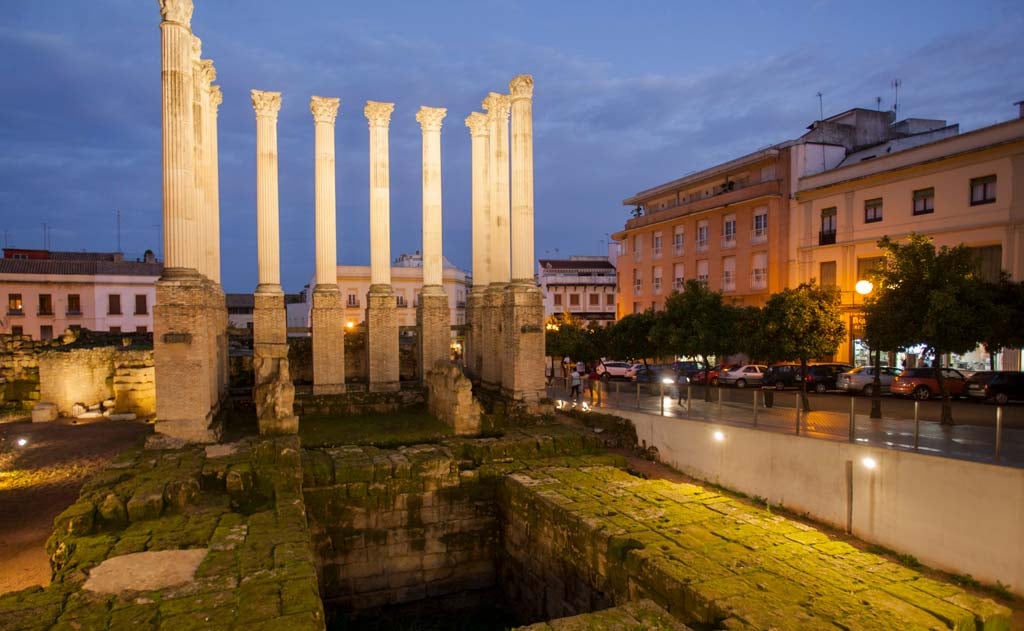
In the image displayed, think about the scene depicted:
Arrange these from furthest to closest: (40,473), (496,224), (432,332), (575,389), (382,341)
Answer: (496,224) → (432,332) → (575,389) → (382,341) → (40,473)

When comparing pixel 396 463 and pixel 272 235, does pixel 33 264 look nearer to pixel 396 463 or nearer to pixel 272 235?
pixel 272 235

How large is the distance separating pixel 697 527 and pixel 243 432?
10.8 m

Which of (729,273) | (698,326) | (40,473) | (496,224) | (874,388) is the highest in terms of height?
(496,224)

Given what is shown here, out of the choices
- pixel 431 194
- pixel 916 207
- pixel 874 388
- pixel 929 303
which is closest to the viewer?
pixel 929 303

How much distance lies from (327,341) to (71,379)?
29.9ft

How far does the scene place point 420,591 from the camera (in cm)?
1178

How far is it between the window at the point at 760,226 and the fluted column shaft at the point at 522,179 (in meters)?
17.8

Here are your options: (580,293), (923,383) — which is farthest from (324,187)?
(580,293)

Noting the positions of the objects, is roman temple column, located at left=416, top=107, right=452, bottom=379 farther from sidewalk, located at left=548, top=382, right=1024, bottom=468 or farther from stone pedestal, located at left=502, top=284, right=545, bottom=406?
sidewalk, located at left=548, top=382, right=1024, bottom=468

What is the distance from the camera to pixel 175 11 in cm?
1279

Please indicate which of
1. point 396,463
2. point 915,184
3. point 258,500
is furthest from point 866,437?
point 915,184

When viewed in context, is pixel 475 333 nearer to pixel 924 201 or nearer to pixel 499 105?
pixel 499 105

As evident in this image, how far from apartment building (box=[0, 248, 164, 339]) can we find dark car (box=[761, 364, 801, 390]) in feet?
108

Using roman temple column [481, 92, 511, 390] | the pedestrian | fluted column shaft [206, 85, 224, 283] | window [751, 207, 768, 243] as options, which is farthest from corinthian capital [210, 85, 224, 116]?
window [751, 207, 768, 243]
